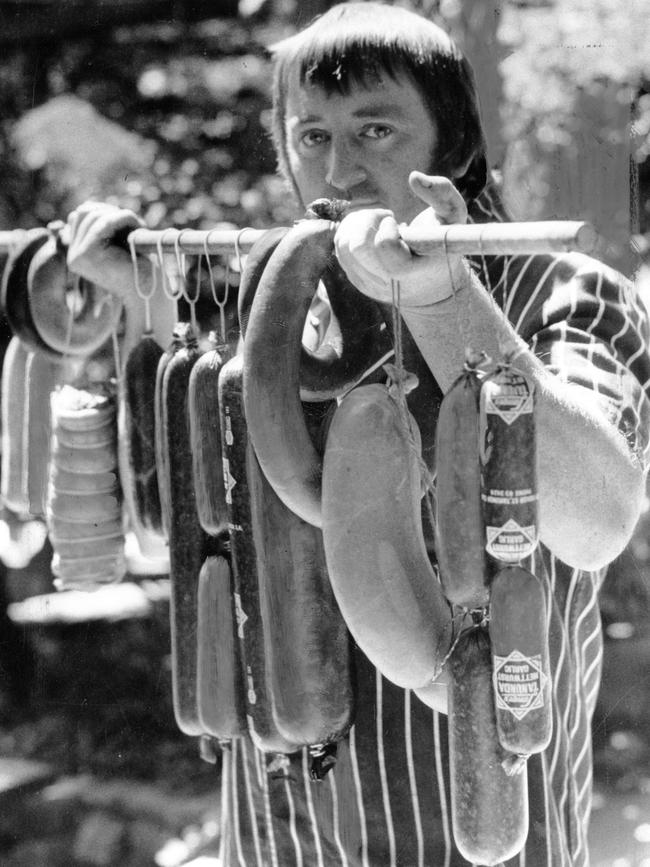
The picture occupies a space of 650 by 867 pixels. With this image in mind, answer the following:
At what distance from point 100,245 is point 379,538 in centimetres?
74

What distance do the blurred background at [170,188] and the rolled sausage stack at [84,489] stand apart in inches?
24.1

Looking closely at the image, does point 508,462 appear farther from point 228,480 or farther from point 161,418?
point 161,418

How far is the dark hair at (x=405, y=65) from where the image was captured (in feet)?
4.43

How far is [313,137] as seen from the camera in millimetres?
1398

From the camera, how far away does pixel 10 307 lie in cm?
178

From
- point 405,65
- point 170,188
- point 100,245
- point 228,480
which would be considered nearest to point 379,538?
Result: point 228,480

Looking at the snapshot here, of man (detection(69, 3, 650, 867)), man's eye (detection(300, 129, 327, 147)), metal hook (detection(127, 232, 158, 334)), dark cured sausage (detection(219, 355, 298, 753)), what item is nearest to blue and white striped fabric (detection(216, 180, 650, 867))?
man (detection(69, 3, 650, 867))

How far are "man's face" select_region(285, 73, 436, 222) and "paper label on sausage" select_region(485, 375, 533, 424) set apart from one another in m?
0.46

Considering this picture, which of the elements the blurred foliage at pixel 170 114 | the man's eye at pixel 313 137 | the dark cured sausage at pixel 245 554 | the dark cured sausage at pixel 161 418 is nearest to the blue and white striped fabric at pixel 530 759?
the dark cured sausage at pixel 245 554

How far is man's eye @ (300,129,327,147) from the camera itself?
139 centimetres

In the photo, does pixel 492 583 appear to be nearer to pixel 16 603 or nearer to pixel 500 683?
pixel 500 683

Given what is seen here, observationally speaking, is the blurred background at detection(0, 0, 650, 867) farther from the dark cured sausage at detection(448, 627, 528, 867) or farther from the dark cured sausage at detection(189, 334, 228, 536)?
the dark cured sausage at detection(448, 627, 528, 867)

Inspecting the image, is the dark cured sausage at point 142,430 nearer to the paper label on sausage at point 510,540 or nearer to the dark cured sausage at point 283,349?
the dark cured sausage at point 283,349

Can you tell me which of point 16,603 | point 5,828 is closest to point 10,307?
point 16,603
